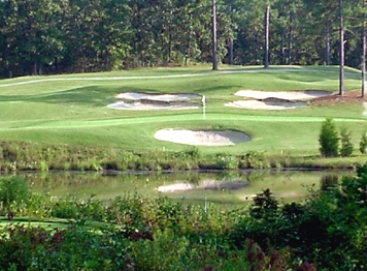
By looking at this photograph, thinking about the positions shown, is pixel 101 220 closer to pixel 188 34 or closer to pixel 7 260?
pixel 7 260

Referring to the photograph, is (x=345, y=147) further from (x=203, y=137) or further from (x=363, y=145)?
(x=203, y=137)

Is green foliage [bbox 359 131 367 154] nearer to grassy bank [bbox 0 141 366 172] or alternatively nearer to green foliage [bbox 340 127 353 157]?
green foliage [bbox 340 127 353 157]

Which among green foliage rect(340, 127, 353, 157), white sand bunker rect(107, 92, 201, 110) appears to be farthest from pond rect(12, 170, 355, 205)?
white sand bunker rect(107, 92, 201, 110)

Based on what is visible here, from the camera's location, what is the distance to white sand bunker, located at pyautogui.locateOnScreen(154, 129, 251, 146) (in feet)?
109

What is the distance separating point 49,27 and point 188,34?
14.7 m

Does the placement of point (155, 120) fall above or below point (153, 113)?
above

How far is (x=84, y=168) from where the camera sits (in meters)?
29.3

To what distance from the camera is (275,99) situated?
4356 centimetres

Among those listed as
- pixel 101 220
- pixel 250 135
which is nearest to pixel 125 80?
pixel 250 135

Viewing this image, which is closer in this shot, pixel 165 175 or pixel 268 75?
pixel 165 175

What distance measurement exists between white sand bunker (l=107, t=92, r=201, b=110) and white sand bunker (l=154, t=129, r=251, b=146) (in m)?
7.79

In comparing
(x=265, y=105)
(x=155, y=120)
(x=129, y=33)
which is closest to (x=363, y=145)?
(x=155, y=120)

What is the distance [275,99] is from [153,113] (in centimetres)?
780

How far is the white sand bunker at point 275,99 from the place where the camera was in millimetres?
42281
